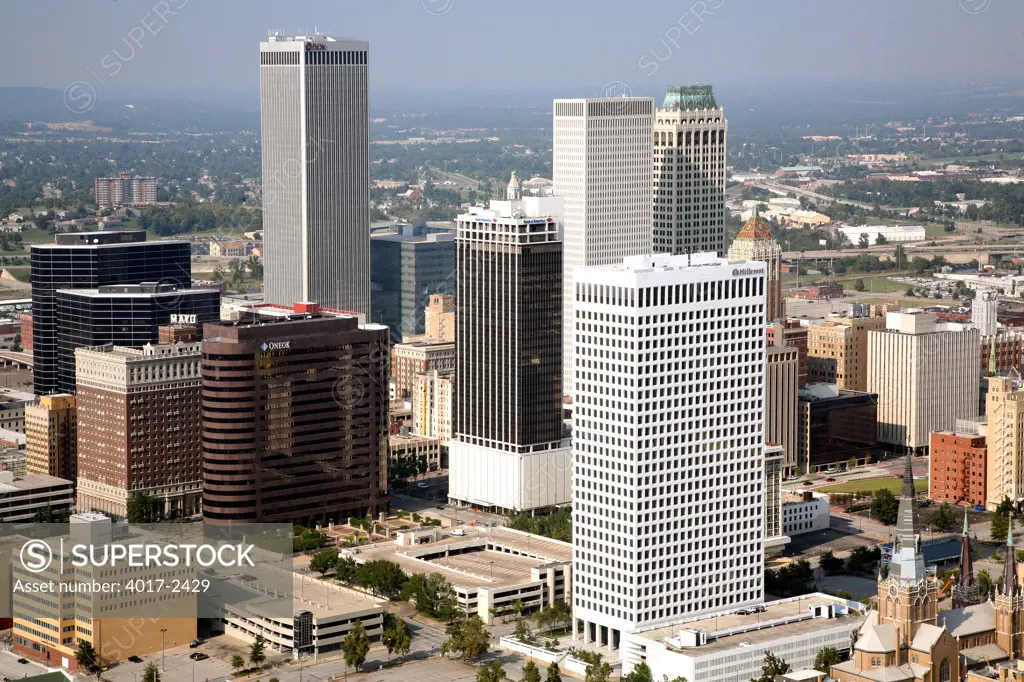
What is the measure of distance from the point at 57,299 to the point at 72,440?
56.4 feet

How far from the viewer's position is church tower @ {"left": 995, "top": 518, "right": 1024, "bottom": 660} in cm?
7562

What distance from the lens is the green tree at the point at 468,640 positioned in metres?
A: 82.2

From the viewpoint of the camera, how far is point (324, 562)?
9462 centimetres

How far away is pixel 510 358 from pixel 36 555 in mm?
29763

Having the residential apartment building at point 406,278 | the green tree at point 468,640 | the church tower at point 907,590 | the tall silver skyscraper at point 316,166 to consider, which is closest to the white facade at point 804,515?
the green tree at point 468,640

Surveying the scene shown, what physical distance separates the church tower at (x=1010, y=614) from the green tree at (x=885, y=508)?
99.1 ft

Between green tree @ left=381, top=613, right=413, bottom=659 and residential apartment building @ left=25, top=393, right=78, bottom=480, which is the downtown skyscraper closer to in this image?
residential apartment building @ left=25, top=393, right=78, bottom=480

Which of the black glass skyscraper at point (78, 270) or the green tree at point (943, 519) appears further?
the black glass skyscraper at point (78, 270)

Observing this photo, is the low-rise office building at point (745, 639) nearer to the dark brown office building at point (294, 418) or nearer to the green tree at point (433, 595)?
the green tree at point (433, 595)

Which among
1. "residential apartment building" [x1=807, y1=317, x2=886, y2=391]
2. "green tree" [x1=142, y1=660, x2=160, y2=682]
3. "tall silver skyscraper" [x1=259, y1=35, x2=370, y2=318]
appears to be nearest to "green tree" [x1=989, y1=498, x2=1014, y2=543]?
"residential apartment building" [x1=807, y1=317, x2=886, y2=391]

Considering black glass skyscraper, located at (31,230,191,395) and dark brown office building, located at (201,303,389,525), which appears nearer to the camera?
dark brown office building, located at (201,303,389,525)

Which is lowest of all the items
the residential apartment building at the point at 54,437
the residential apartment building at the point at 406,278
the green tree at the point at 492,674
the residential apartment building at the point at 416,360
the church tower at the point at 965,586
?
the green tree at the point at 492,674

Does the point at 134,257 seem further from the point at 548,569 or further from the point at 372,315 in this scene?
the point at 548,569

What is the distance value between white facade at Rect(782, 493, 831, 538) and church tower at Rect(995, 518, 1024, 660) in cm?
2733
